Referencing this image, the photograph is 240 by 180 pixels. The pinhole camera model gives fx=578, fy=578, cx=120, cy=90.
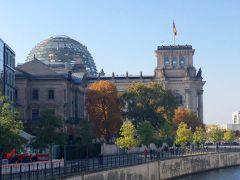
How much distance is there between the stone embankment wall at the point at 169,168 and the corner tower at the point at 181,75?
7775 cm

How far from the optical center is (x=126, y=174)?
205 feet

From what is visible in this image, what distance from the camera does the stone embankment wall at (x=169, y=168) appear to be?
58.3 meters

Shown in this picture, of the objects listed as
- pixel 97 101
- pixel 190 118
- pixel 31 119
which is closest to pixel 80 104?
pixel 97 101

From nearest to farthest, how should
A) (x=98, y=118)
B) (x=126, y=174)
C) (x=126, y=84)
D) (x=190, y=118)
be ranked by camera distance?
(x=126, y=174) → (x=98, y=118) → (x=190, y=118) → (x=126, y=84)

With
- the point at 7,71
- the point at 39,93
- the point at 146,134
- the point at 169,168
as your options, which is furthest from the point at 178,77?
the point at 169,168

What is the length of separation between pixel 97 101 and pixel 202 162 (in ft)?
84.8

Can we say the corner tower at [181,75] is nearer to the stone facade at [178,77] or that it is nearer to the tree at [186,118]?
the stone facade at [178,77]

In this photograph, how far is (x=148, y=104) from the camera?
12456 centimetres

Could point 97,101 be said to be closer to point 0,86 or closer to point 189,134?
point 189,134

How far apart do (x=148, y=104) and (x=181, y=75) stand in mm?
70135

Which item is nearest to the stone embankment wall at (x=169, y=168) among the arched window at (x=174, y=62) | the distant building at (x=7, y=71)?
the distant building at (x=7, y=71)

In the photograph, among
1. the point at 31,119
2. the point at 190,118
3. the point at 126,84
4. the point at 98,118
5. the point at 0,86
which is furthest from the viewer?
the point at 126,84

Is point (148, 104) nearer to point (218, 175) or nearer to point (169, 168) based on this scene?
point (218, 175)

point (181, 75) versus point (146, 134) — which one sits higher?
point (181, 75)
